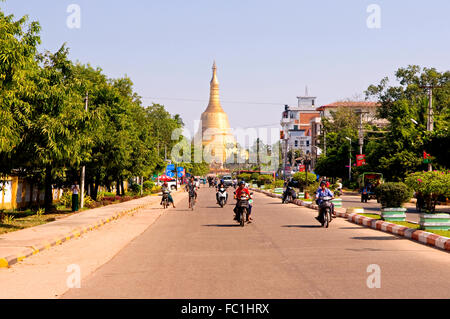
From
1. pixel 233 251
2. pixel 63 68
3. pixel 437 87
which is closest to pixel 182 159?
pixel 437 87

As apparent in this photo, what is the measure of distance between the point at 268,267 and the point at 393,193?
522 inches

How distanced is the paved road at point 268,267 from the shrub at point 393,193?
445 cm

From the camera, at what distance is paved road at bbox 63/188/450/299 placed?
891cm

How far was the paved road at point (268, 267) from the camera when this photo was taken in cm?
891

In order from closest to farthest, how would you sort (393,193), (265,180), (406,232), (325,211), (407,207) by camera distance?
1. (406,232)
2. (325,211)
3. (393,193)
4. (407,207)
5. (265,180)

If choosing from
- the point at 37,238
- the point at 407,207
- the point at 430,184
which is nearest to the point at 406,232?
the point at 430,184

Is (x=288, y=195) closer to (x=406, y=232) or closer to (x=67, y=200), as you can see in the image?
(x=67, y=200)

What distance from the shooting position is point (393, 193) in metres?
23.5

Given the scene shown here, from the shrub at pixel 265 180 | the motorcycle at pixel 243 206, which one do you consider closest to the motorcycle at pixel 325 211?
the motorcycle at pixel 243 206

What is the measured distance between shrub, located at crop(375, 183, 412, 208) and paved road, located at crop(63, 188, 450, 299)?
4.45 metres

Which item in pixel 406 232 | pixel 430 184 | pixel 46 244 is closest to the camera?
pixel 46 244

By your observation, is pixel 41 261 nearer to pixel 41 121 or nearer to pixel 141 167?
pixel 41 121

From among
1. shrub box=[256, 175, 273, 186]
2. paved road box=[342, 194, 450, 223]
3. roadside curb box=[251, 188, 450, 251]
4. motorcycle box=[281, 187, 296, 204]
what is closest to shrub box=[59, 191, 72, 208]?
motorcycle box=[281, 187, 296, 204]

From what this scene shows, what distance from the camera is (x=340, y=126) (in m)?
105
